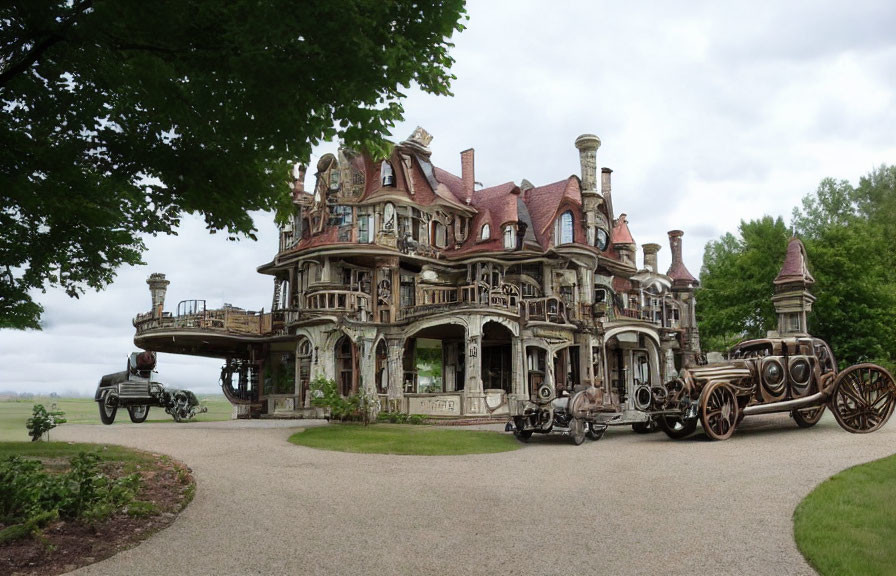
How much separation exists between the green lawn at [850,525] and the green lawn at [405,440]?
8.30 meters

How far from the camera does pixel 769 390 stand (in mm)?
19172

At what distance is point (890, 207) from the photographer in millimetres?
47125

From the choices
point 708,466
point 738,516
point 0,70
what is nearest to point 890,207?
point 708,466

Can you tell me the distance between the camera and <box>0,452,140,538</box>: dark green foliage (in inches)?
332

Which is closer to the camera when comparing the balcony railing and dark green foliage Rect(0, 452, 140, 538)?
dark green foliage Rect(0, 452, 140, 538)

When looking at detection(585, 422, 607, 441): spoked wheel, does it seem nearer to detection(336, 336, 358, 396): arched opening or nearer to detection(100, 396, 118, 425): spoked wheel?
detection(336, 336, 358, 396): arched opening

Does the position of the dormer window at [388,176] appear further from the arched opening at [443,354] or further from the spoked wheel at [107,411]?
the spoked wheel at [107,411]

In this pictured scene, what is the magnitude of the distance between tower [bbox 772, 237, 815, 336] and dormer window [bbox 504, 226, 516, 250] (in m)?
12.3

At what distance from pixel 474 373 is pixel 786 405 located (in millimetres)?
12444

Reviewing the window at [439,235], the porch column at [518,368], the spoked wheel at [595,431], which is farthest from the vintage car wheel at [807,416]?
the window at [439,235]

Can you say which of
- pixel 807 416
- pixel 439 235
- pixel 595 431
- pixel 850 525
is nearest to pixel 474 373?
pixel 439 235

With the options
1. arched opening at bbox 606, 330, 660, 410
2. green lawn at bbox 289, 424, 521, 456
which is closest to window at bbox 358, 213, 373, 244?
green lawn at bbox 289, 424, 521, 456

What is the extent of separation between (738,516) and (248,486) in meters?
8.06

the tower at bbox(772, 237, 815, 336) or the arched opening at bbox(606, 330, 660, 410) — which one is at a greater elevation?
the tower at bbox(772, 237, 815, 336)
